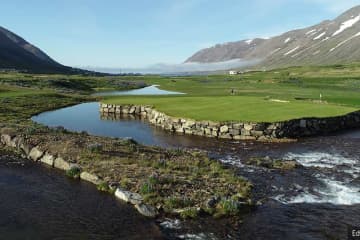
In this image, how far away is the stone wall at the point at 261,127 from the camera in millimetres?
45250

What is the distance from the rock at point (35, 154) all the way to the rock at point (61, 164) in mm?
2425

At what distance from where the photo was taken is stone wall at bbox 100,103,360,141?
148 ft

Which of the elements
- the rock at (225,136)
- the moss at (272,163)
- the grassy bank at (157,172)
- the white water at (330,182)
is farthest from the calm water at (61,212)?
the rock at (225,136)

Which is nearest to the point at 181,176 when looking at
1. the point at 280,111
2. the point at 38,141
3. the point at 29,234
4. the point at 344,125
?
the point at 29,234

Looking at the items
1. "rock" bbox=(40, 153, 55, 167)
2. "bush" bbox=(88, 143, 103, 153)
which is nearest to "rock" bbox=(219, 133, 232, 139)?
"bush" bbox=(88, 143, 103, 153)

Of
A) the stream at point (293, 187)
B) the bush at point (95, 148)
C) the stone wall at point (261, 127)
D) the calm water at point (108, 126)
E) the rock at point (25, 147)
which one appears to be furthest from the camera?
the calm water at point (108, 126)

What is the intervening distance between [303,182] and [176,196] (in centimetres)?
934

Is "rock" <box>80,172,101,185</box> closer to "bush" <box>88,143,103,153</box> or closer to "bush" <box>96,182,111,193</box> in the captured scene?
"bush" <box>96,182,111,193</box>

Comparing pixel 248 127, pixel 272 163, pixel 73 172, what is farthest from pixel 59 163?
pixel 248 127

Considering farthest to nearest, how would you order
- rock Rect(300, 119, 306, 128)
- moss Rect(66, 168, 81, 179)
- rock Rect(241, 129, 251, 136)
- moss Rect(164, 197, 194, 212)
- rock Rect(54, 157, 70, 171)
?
rock Rect(300, 119, 306, 128) → rock Rect(241, 129, 251, 136) → rock Rect(54, 157, 70, 171) → moss Rect(66, 168, 81, 179) → moss Rect(164, 197, 194, 212)

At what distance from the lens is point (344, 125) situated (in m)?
51.6

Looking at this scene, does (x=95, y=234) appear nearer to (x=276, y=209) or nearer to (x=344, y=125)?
(x=276, y=209)

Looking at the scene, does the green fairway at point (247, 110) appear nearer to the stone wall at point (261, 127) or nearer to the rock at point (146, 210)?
the stone wall at point (261, 127)

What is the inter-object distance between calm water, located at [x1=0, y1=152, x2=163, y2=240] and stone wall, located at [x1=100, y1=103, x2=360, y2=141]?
22628 millimetres
